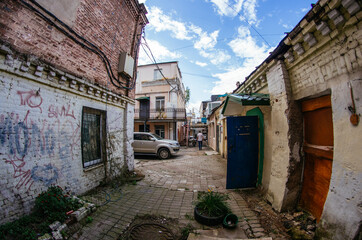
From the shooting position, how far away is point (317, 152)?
2629mm

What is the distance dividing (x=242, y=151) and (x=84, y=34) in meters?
5.73

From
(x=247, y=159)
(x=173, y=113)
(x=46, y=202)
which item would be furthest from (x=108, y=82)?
(x=173, y=113)

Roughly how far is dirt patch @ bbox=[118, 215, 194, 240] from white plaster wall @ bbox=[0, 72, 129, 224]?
197 centimetres

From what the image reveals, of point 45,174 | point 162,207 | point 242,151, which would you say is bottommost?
point 162,207

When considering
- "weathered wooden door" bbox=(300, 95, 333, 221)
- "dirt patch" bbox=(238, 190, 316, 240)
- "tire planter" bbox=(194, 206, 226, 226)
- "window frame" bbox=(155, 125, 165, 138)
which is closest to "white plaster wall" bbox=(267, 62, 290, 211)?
"dirt patch" bbox=(238, 190, 316, 240)

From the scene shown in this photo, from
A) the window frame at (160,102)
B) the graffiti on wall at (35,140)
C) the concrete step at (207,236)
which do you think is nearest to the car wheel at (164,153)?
the graffiti on wall at (35,140)

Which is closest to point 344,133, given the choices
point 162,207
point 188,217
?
point 188,217

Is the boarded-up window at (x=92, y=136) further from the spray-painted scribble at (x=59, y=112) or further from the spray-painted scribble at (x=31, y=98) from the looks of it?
the spray-painted scribble at (x=31, y=98)

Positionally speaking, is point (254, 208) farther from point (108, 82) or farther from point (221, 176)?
point (108, 82)

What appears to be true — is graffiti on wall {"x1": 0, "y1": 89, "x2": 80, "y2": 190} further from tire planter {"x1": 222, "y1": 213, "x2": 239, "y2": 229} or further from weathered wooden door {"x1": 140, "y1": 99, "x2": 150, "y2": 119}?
weathered wooden door {"x1": 140, "y1": 99, "x2": 150, "y2": 119}

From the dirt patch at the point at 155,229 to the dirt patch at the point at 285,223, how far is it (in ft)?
4.90

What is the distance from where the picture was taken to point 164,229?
2.62m

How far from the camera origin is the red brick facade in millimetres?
2562

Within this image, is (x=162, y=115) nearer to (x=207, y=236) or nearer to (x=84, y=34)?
(x=84, y=34)
